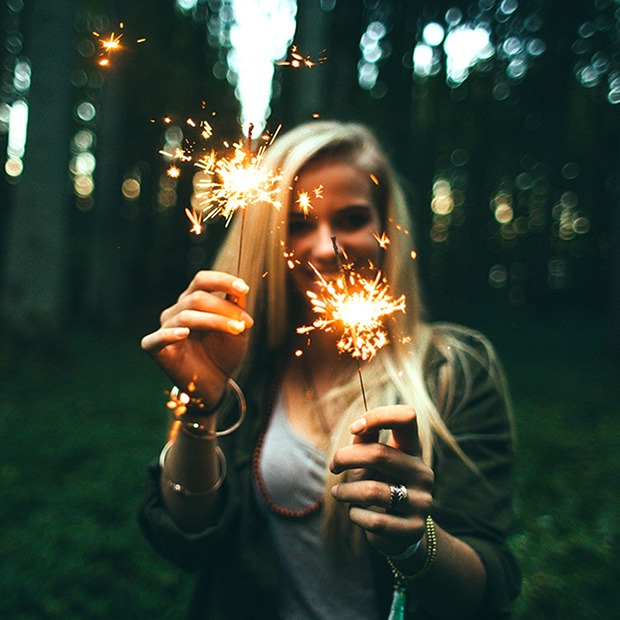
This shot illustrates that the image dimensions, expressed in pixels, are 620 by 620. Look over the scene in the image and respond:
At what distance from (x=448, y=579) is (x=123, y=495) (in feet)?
14.6

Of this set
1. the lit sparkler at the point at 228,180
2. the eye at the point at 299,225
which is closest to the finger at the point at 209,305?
the lit sparkler at the point at 228,180

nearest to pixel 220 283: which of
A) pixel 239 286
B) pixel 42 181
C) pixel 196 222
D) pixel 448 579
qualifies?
pixel 239 286

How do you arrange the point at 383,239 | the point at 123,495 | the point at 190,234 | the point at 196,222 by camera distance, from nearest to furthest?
the point at 196,222 < the point at 383,239 < the point at 123,495 < the point at 190,234

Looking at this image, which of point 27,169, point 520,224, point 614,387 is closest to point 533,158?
point 520,224

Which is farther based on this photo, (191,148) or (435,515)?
(435,515)

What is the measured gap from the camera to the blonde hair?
5.90 ft

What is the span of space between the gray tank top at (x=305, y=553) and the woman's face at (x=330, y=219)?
62 cm

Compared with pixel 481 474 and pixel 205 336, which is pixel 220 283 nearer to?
pixel 205 336

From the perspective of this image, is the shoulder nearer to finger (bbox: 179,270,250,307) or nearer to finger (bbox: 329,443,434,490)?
finger (bbox: 329,443,434,490)

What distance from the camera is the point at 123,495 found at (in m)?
5.25

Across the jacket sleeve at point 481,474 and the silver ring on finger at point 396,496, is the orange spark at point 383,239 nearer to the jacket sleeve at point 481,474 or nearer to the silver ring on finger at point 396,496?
the jacket sleeve at point 481,474

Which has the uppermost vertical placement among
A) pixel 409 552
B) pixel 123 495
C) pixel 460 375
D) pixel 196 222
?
pixel 196 222

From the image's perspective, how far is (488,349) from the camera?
2.04m

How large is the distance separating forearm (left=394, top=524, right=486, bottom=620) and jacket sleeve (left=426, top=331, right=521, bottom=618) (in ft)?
0.19
